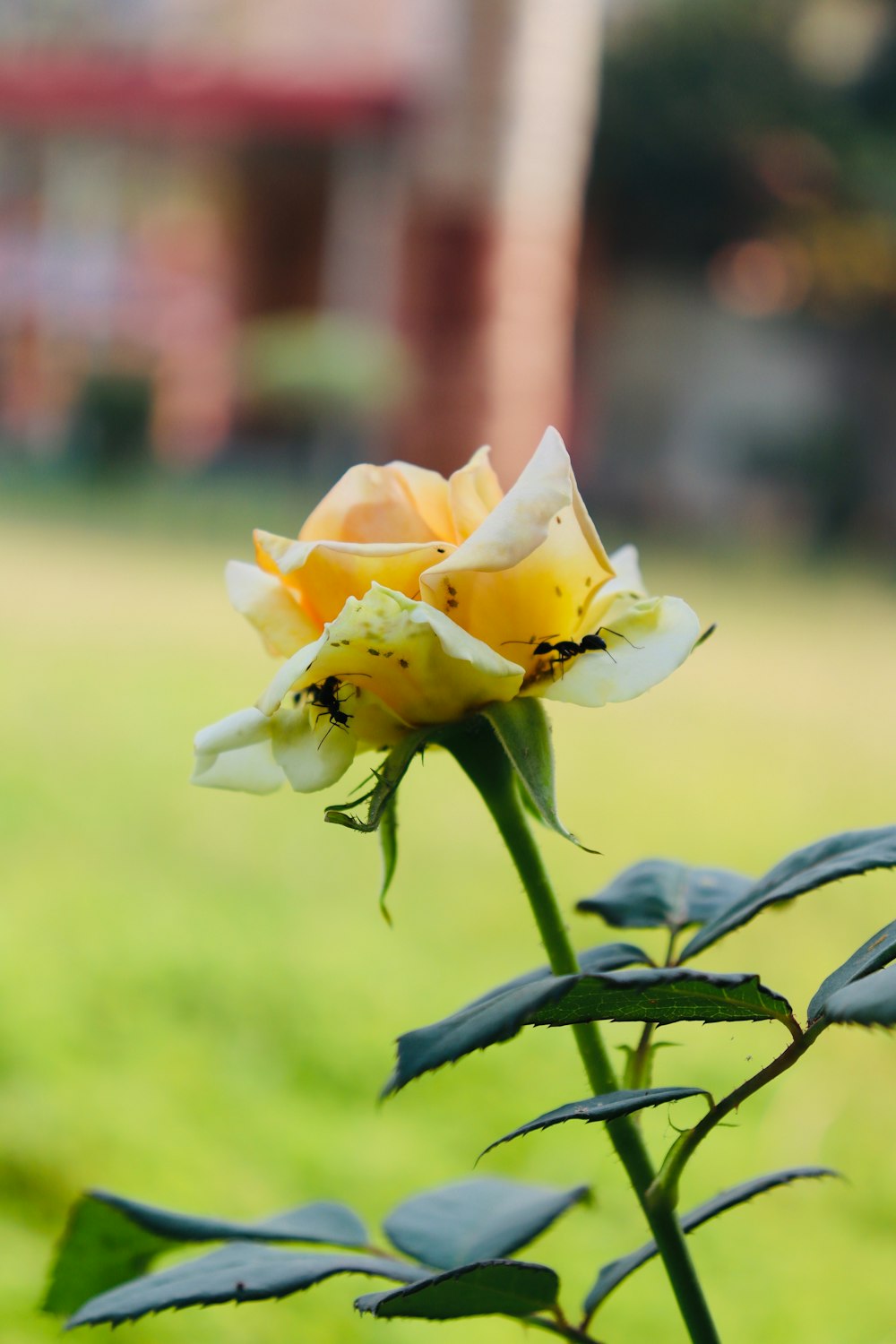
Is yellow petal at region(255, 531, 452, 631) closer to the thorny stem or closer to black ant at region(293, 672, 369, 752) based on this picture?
black ant at region(293, 672, 369, 752)

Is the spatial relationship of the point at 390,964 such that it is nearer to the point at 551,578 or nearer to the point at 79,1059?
the point at 79,1059

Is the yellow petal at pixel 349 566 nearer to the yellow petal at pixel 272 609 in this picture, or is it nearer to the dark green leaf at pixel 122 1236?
the yellow petal at pixel 272 609

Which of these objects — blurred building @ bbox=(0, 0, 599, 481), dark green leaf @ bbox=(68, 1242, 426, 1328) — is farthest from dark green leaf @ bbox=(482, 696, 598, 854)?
blurred building @ bbox=(0, 0, 599, 481)

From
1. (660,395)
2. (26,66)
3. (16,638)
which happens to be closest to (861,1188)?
(16,638)

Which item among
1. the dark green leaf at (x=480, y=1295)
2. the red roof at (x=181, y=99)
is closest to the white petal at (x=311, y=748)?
the dark green leaf at (x=480, y=1295)

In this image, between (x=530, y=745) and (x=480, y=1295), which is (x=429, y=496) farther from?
(x=480, y=1295)
